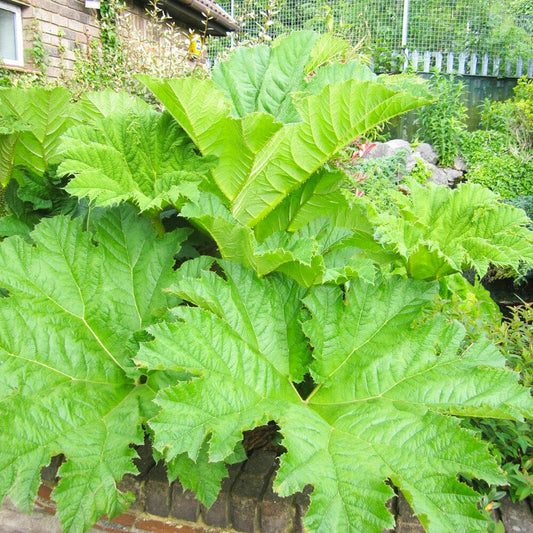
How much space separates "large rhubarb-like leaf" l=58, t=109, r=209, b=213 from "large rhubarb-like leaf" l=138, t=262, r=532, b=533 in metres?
0.28

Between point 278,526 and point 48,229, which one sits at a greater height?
point 48,229

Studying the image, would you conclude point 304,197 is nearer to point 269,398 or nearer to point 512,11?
point 269,398

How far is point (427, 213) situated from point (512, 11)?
41.4ft

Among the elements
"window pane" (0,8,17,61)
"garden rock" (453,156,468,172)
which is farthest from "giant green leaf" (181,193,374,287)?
"garden rock" (453,156,468,172)

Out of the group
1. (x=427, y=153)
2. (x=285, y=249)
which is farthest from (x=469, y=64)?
(x=285, y=249)

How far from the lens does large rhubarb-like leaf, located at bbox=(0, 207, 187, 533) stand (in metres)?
1.19

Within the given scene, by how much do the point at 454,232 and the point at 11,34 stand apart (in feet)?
20.6

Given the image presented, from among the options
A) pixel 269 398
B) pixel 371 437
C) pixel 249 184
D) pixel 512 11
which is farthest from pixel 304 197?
pixel 512 11

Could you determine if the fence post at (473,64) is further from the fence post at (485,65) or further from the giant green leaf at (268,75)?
the giant green leaf at (268,75)

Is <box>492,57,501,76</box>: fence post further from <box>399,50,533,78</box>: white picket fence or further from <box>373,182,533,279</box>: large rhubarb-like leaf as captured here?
<box>373,182,533,279</box>: large rhubarb-like leaf

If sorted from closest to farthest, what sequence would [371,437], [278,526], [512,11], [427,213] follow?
[371,437] < [278,526] < [427,213] < [512,11]

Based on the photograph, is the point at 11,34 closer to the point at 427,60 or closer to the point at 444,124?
the point at 444,124

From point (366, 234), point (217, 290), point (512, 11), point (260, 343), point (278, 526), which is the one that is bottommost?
point (278, 526)

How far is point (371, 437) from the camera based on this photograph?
1.23 meters
